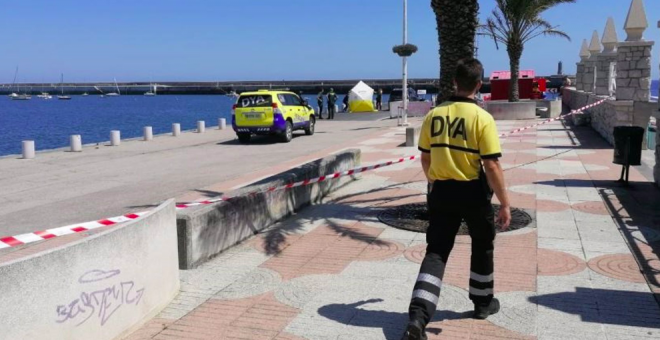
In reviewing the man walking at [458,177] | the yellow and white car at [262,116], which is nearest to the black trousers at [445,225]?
the man walking at [458,177]

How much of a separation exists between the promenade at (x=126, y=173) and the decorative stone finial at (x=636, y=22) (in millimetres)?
8963

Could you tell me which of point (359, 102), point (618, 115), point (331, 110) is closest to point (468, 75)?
point (618, 115)

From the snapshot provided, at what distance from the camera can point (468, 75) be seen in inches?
169

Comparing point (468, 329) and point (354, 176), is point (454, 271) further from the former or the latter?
point (354, 176)

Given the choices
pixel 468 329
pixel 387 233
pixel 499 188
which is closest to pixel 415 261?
pixel 387 233

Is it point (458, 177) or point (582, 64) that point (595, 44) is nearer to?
point (582, 64)

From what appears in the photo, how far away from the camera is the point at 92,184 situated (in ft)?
42.7

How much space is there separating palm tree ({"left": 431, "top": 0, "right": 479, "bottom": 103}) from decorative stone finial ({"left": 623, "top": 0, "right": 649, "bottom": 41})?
9.41m

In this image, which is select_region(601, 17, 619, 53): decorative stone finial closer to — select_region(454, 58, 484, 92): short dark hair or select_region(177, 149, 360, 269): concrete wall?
select_region(177, 149, 360, 269): concrete wall

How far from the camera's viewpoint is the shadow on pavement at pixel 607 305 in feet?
15.0

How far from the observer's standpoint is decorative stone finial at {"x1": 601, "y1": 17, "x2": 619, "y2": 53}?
814 inches

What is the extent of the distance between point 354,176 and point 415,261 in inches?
222

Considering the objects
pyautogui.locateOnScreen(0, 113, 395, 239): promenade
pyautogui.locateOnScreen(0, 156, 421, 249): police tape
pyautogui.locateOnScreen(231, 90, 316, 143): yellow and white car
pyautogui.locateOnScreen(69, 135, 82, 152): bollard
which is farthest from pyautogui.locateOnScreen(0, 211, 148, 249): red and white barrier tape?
pyautogui.locateOnScreen(69, 135, 82, 152): bollard

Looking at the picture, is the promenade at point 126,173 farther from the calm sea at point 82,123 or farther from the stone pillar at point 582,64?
the calm sea at point 82,123
